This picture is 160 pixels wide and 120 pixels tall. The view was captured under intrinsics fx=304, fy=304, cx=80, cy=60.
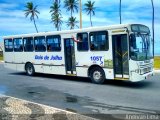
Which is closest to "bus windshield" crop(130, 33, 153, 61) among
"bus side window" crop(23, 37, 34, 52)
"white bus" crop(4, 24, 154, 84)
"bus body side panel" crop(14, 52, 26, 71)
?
"white bus" crop(4, 24, 154, 84)

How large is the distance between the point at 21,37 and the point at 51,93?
8872 millimetres

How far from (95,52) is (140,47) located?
250cm

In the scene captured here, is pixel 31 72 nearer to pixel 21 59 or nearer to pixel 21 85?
pixel 21 59

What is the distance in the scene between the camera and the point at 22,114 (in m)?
8.39

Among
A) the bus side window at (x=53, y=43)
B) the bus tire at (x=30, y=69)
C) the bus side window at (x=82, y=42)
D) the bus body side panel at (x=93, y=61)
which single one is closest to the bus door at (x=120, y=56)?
the bus body side panel at (x=93, y=61)

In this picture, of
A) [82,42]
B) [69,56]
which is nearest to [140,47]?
[82,42]

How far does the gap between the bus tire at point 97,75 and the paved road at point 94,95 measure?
0.34 m

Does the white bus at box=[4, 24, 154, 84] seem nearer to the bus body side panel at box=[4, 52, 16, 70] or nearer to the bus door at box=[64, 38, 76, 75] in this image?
the bus door at box=[64, 38, 76, 75]

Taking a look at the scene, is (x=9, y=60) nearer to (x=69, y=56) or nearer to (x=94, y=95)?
(x=69, y=56)

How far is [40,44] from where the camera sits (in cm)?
2000

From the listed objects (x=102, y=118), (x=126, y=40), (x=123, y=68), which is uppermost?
(x=126, y=40)

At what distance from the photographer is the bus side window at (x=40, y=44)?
1966 centimetres

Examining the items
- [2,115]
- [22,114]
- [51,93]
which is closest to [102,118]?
Answer: [22,114]

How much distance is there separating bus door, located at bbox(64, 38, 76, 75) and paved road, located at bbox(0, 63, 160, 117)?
2.92 feet
